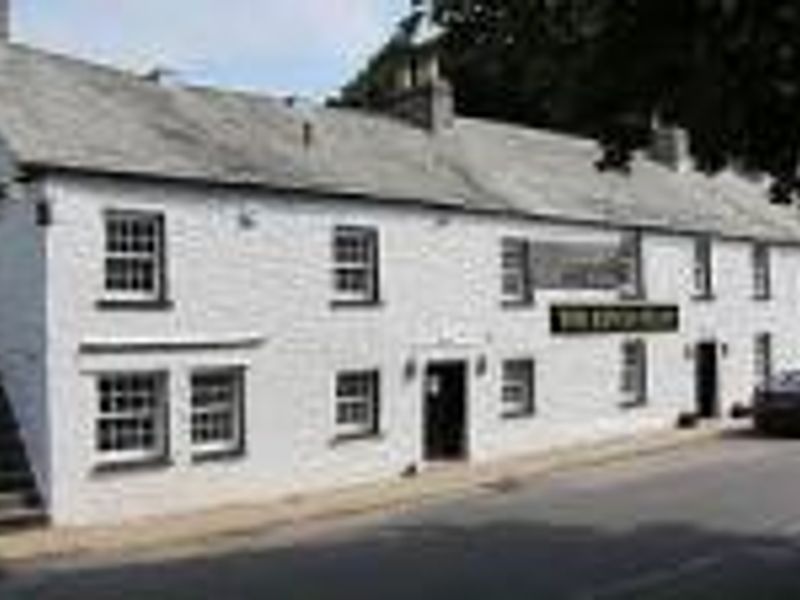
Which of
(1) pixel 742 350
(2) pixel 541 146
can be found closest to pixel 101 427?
(2) pixel 541 146

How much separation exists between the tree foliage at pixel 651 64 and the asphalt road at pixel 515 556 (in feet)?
15.8

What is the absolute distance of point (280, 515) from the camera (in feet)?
95.1

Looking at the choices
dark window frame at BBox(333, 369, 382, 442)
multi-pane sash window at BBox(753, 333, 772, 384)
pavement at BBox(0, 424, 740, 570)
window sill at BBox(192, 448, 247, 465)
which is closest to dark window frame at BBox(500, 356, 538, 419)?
pavement at BBox(0, 424, 740, 570)

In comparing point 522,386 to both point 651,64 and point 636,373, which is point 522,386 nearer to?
point 636,373

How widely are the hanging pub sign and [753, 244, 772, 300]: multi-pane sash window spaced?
5.52 metres

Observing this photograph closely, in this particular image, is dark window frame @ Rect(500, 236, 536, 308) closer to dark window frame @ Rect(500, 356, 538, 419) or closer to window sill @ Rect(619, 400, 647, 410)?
dark window frame @ Rect(500, 356, 538, 419)

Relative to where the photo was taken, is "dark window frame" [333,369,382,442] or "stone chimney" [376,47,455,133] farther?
"stone chimney" [376,47,455,133]

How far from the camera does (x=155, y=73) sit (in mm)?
35031

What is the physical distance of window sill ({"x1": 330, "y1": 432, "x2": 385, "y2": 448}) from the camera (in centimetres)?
3338

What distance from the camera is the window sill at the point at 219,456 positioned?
98.9ft

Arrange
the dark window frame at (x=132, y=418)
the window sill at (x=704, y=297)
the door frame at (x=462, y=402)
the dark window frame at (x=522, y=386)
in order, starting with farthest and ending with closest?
1. the window sill at (x=704, y=297)
2. the dark window frame at (x=522, y=386)
3. the door frame at (x=462, y=402)
4. the dark window frame at (x=132, y=418)

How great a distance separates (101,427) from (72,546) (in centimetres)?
361

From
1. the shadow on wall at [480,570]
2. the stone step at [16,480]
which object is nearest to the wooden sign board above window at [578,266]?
the shadow on wall at [480,570]

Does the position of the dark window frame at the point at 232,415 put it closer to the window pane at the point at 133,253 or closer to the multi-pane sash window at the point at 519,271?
the window pane at the point at 133,253
